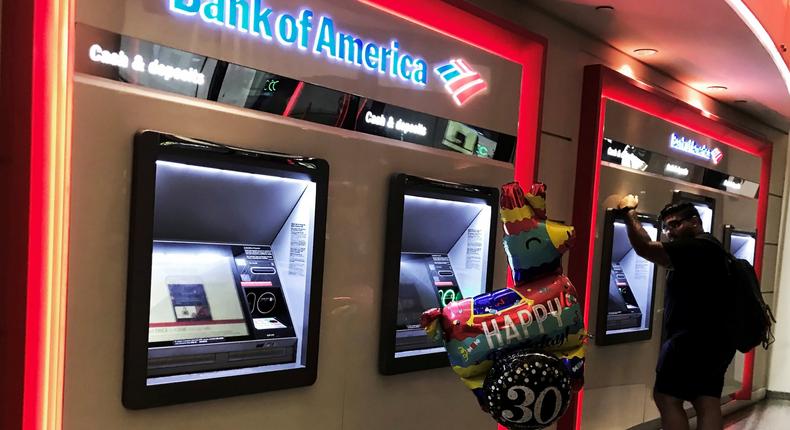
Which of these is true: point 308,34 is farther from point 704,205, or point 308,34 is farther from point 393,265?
point 704,205

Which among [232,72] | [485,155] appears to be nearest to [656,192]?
[485,155]

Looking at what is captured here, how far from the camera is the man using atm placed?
3613 mm

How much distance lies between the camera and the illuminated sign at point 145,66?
1877mm

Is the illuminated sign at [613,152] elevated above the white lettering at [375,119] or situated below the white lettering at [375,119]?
above

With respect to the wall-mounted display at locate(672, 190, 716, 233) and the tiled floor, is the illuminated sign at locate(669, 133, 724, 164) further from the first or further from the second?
the tiled floor

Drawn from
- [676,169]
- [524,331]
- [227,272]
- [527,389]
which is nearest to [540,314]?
[524,331]

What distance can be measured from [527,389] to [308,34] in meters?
1.40

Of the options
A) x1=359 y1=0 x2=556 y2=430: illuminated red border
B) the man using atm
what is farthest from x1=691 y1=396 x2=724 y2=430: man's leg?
x1=359 y1=0 x2=556 y2=430: illuminated red border

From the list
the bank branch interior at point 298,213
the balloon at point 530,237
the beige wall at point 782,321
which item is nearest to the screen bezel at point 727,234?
the beige wall at point 782,321

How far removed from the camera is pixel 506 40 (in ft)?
10.8

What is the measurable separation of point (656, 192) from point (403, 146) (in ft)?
7.95

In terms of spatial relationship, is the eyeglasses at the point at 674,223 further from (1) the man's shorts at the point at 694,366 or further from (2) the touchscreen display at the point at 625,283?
(1) the man's shorts at the point at 694,366

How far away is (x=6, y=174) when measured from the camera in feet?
5.69

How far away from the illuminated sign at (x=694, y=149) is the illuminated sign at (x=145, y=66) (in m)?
3.57
